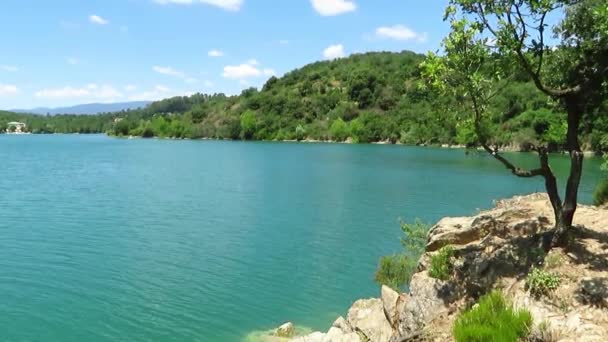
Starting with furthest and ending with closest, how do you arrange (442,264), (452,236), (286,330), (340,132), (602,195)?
(340,132), (602,195), (286,330), (452,236), (442,264)

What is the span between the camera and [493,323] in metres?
11.6

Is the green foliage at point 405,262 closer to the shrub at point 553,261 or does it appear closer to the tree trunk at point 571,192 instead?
the tree trunk at point 571,192

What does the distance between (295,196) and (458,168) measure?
40.9 m

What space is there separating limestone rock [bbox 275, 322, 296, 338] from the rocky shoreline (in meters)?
2.87

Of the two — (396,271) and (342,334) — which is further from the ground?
(396,271)

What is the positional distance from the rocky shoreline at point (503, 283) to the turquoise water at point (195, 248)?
668 cm

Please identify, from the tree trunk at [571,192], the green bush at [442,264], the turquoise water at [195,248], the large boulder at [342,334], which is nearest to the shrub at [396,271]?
the turquoise water at [195,248]

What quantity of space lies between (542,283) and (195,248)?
24.8 meters

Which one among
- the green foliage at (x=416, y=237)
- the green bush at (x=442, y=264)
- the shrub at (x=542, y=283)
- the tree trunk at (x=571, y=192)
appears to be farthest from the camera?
the green foliage at (x=416, y=237)

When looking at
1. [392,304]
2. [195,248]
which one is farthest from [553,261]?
[195,248]

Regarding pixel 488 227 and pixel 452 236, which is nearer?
pixel 488 227

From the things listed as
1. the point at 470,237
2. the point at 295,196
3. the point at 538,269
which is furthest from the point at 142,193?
the point at 538,269

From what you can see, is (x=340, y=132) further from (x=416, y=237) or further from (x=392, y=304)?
(x=392, y=304)

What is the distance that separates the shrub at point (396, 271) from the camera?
2320cm
